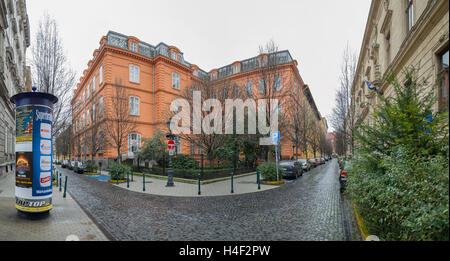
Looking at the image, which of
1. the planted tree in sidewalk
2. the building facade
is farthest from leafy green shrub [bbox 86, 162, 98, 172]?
the planted tree in sidewalk

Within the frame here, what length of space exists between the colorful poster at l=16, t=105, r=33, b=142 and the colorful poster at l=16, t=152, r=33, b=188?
0.44m

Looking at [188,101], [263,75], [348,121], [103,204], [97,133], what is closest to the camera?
[103,204]

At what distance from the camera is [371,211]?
14.0ft

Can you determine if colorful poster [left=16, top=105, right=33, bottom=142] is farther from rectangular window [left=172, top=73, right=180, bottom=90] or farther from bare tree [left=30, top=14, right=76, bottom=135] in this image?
rectangular window [left=172, top=73, right=180, bottom=90]

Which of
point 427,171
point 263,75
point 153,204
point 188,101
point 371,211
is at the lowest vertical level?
point 153,204

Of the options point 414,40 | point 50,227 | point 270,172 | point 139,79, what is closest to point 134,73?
point 139,79

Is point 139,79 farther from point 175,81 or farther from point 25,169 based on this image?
point 25,169

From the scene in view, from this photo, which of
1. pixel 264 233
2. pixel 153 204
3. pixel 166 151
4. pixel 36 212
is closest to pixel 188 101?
pixel 166 151

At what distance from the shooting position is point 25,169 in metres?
6.06

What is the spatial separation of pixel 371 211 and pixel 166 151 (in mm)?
19731

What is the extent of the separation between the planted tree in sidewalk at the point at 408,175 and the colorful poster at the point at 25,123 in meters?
8.24

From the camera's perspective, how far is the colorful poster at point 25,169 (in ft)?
19.7

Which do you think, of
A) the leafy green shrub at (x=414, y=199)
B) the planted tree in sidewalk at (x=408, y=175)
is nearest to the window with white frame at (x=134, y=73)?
the planted tree in sidewalk at (x=408, y=175)
